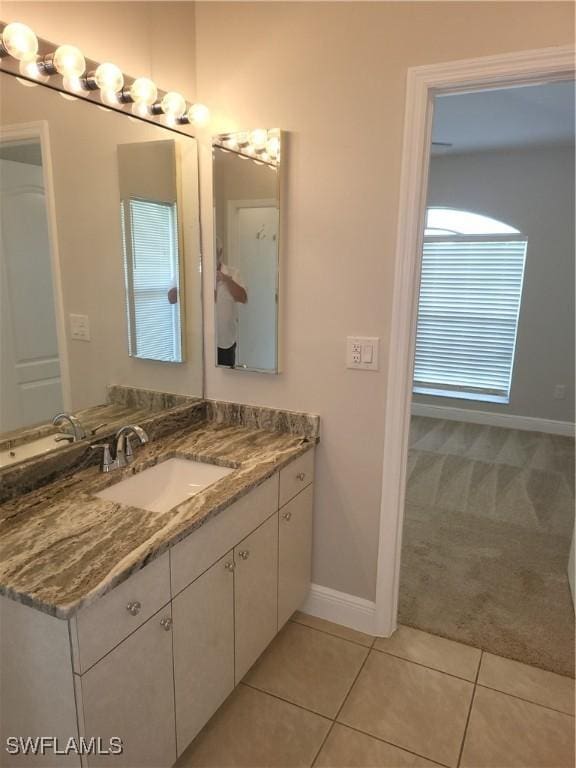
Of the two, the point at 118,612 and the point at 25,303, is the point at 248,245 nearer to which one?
the point at 25,303

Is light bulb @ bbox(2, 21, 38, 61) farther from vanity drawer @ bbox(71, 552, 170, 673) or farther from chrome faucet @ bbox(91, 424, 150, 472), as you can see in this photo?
vanity drawer @ bbox(71, 552, 170, 673)

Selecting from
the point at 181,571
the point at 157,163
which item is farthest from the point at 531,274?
the point at 181,571

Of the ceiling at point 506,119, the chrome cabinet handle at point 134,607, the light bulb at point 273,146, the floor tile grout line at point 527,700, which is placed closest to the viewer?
the chrome cabinet handle at point 134,607

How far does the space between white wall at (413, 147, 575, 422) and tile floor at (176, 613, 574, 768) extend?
3391 mm

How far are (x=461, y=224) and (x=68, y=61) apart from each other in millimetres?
4212

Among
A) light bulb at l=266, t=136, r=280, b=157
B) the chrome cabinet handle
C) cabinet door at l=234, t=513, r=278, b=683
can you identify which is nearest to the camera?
the chrome cabinet handle

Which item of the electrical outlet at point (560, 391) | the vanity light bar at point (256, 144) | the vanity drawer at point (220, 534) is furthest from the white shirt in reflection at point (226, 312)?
the electrical outlet at point (560, 391)

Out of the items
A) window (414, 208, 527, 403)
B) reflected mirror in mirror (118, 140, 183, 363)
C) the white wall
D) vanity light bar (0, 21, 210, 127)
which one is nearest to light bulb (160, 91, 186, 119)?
vanity light bar (0, 21, 210, 127)

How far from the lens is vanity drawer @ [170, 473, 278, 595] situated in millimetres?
1359

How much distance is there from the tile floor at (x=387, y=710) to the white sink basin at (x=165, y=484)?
75 cm

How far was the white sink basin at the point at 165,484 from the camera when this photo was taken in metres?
1.68

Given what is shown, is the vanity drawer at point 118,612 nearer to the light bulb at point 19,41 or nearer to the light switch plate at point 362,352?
the light switch plate at point 362,352

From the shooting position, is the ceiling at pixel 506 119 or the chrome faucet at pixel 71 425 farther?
the ceiling at pixel 506 119

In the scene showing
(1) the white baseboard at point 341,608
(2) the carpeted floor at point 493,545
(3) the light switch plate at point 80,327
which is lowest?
(2) the carpeted floor at point 493,545
